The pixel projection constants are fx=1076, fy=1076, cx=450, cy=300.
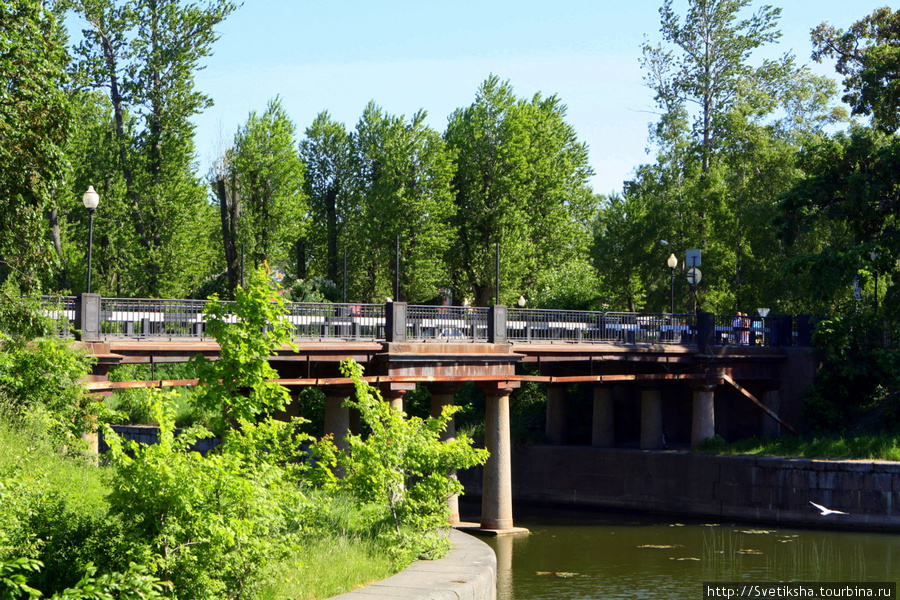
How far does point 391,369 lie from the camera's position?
26578mm

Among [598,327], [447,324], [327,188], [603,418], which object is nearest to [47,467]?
[447,324]

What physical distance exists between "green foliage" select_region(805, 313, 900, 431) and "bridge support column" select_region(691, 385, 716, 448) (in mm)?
3316

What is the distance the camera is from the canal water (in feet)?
76.3

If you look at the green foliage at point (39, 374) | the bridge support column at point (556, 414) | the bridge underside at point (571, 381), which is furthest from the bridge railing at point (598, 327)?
the green foliage at point (39, 374)

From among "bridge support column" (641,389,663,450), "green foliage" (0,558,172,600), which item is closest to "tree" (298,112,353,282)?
"bridge support column" (641,389,663,450)

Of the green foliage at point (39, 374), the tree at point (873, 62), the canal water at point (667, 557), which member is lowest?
the canal water at point (667, 557)

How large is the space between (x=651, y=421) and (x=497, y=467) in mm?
10175

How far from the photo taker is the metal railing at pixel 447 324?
22.6m

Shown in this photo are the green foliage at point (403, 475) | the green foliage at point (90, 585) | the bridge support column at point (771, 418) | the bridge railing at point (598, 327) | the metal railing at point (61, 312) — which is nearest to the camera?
the green foliage at point (90, 585)

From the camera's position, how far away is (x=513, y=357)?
97.1 feet

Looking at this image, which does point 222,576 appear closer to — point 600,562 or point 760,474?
point 600,562

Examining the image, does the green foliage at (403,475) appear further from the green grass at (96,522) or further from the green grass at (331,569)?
the green grass at (331,569)

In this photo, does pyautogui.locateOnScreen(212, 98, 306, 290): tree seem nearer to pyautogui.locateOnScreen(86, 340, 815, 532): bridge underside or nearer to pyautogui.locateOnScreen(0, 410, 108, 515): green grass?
pyautogui.locateOnScreen(86, 340, 815, 532): bridge underside

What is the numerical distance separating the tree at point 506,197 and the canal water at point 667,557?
1958 centimetres
